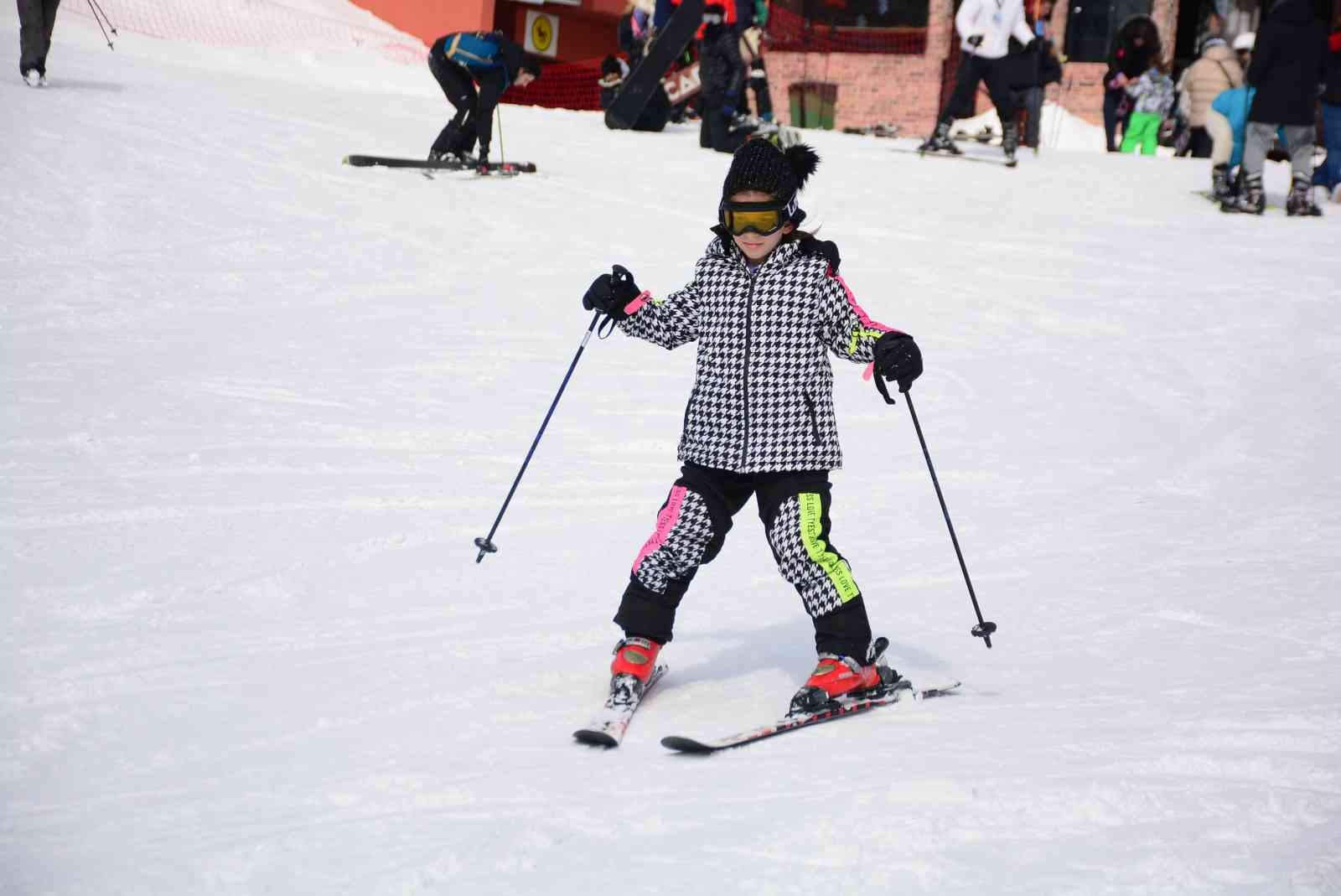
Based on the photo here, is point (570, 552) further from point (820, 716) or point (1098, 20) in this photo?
point (1098, 20)

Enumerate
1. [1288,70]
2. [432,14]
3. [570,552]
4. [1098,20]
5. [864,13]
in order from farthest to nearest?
[864,13] → [1098,20] → [432,14] → [1288,70] → [570,552]

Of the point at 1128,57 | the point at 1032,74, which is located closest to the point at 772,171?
the point at 1032,74

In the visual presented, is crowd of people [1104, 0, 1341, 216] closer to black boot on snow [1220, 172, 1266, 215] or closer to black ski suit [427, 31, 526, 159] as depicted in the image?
black boot on snow [1220, 172, 1266, 215]

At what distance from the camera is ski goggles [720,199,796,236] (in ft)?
11.2

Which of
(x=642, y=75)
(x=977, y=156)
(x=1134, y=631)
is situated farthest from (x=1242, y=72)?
(x=1134, y=631)

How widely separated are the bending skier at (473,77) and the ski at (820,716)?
8412 mm

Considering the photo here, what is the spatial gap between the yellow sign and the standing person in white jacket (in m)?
10.8

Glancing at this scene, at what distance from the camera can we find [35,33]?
1175 cm

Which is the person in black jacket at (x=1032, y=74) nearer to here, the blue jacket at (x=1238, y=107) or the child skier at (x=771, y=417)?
the blue jacket at (x=1238, y=107)

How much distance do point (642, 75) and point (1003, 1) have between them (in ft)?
→ 13.1

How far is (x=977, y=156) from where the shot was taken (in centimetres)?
1421

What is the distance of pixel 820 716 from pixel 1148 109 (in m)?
14.7

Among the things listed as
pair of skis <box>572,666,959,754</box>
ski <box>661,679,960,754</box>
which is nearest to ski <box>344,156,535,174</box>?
Answer: pair of skis <box>572,666,959,754</box>

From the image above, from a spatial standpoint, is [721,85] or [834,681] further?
[721,85]
